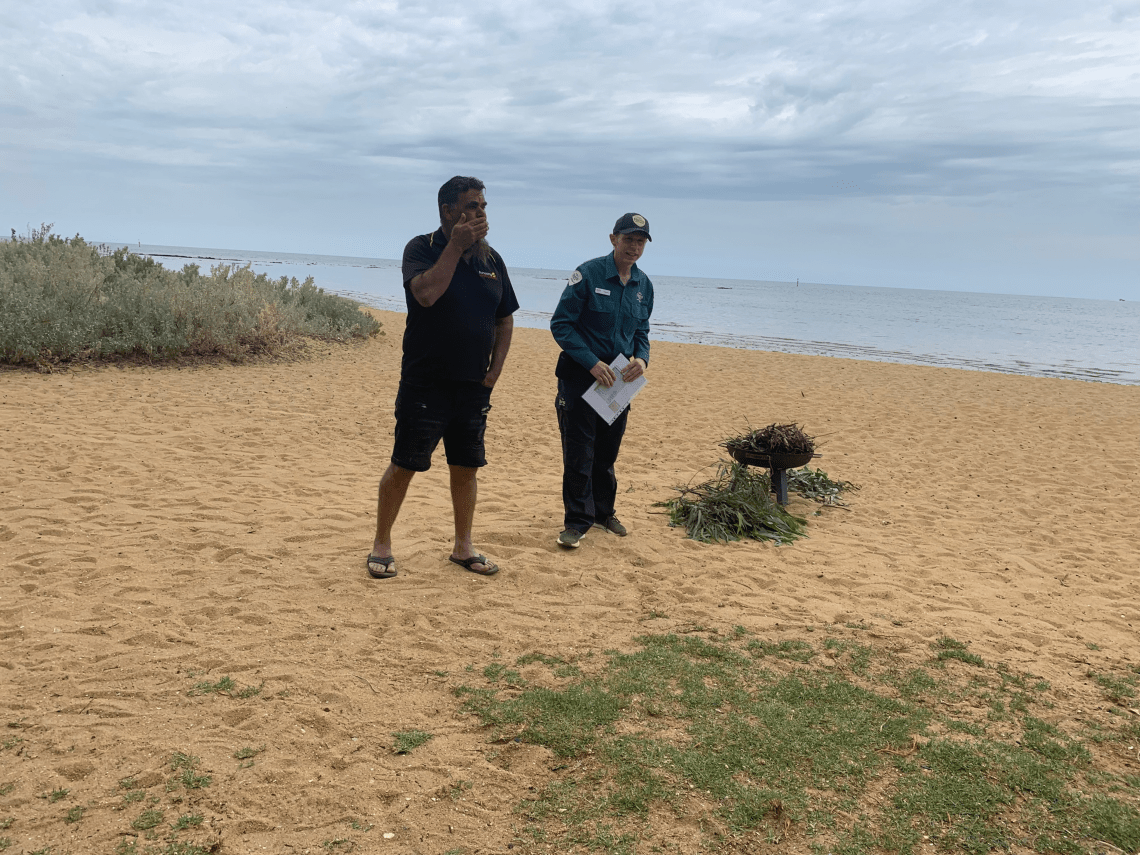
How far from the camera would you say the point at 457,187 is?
13.0ft

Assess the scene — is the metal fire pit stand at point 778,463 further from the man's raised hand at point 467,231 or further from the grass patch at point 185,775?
the grass patch at point 185,775

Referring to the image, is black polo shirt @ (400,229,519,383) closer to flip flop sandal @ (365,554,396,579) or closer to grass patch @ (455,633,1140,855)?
flip flop sandal @ (365,554,396,579)

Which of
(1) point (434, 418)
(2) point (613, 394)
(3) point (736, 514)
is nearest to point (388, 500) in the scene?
(1) point (434, 418)

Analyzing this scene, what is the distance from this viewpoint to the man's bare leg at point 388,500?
4426 millimetres

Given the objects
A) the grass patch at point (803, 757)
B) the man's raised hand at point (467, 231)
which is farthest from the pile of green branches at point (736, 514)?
the man's raised hand at point (467, 231)

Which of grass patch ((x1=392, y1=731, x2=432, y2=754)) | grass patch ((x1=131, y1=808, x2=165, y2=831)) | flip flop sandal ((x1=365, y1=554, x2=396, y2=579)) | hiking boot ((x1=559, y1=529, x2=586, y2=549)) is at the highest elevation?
hiking boot ((x1=559, y1=529, x2=586, y2=549))

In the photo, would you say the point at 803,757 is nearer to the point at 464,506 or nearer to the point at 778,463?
the point at 464,506

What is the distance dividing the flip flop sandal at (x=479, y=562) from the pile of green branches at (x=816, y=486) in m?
3.46

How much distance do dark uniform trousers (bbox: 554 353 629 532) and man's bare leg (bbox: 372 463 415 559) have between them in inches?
46.1

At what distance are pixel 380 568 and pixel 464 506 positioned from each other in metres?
0.60

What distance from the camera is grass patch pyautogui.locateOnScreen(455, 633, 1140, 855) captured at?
8.32 ft

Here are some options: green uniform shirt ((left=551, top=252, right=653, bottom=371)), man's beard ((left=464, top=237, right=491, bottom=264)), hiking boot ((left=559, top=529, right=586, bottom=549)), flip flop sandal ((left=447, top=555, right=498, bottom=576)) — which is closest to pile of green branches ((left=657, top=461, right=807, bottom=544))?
hiking boot ((left=559, top=529, right=586, bottom=549))

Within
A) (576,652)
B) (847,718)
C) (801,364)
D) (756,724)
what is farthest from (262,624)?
(801,364)

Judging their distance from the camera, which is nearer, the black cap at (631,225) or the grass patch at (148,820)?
the grass patch at (148,820)
